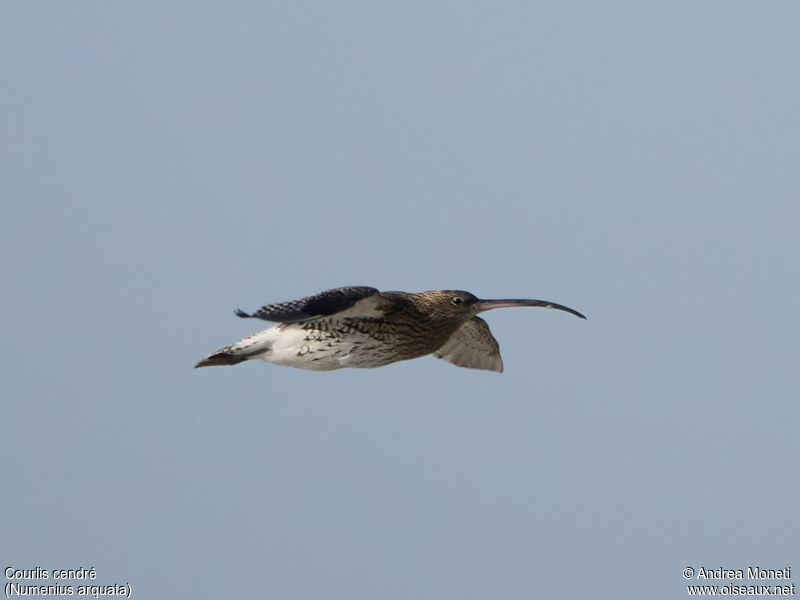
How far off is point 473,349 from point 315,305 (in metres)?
3.80

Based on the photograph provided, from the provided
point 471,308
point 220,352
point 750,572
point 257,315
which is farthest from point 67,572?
point 750,572

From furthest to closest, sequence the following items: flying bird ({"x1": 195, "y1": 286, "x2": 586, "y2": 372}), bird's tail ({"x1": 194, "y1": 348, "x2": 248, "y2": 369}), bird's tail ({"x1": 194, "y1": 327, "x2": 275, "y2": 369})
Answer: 1. bird's tail ({"x1": 194, "y1": 348, "x2": 248, "y2": 369})
2. bird's tail ({"x1": 194, "y1": 327, "x2": 275, "y2": 369})
3. flying bird ({"x1": 195, "y1": 286, "x2": 586, "y2": 372})

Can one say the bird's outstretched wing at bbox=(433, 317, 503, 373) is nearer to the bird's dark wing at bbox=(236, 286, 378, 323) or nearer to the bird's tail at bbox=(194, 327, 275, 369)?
the bird's tail at bbox=(194, 327, 275, 369)

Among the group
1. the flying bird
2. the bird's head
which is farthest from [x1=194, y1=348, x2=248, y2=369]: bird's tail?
the bird's head

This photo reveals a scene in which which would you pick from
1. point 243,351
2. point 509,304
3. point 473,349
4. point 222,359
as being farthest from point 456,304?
point 222,359

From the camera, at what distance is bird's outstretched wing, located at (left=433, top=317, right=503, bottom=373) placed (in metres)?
15.1

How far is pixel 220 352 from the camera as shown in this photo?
1326 centimetres

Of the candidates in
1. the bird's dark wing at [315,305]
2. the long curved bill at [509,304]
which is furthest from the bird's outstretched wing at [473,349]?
the bird's dark wing at [315,305]

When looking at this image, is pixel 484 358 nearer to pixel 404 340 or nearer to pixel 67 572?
pixel 404 340

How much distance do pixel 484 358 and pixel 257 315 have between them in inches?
181

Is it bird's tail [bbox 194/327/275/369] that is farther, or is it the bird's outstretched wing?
the bird's outstretched wing

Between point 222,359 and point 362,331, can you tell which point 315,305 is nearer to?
point 362,331

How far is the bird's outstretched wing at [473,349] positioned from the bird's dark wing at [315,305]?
295cm

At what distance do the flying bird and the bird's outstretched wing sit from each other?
4.48 feet
